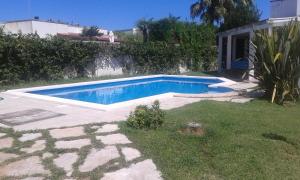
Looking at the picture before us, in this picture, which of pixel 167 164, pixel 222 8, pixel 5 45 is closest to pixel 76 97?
pixel 5 45

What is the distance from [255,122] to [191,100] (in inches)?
149

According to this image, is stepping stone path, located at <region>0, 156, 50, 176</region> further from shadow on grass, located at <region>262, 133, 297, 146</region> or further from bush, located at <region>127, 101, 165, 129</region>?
shadow on grass, located at <region>262, 133, 297, 146</region>

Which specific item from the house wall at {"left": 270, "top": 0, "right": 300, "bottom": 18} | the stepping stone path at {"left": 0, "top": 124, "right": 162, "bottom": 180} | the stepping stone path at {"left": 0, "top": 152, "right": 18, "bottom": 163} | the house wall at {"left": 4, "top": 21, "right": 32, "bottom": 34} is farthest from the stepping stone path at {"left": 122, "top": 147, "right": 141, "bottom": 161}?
the house wall at {"left": 4, "top": 21, "right": 32, "bottom": 34}

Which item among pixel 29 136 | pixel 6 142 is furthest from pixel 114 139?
pixel 6 142

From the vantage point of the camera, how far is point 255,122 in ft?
24.3

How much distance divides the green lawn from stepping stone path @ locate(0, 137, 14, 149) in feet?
7.00

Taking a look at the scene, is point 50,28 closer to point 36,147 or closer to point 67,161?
point 36,147

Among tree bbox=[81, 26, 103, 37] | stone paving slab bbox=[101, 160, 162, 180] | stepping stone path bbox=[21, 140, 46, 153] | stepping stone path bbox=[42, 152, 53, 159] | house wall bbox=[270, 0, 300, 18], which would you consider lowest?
stone paving slab bbox=[101, 160, 162, 180]

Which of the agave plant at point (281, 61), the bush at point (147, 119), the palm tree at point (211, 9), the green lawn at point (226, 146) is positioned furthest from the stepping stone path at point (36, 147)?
the palm tree at point (211, 9)

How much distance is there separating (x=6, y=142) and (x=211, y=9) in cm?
2885

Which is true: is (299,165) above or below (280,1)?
below

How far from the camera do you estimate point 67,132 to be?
6547 millimetres

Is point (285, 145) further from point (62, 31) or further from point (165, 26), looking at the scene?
point (62, 31)

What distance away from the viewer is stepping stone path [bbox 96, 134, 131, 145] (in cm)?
588
